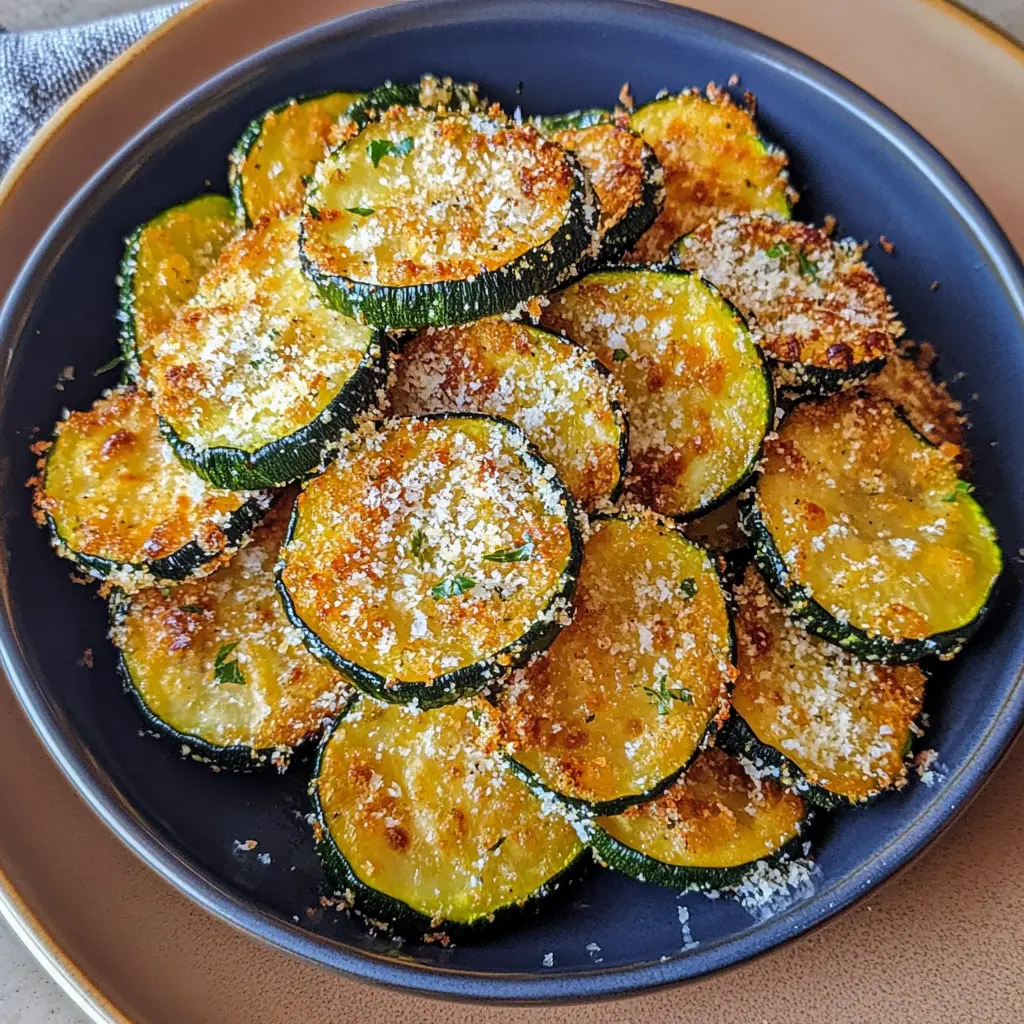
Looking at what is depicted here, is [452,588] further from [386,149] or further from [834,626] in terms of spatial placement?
[386,149]

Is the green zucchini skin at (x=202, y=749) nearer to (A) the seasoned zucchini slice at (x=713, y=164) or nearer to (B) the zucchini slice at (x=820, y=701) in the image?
(B) the zucchini slice at (x=820, y=701)

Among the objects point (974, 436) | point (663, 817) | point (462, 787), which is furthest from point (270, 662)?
point (974, 436)

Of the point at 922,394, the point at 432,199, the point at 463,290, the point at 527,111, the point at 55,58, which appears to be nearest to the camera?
the point at 463,290

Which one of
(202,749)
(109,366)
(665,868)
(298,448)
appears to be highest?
(298,448)

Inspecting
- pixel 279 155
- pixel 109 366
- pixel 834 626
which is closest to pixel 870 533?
pixel 834 626

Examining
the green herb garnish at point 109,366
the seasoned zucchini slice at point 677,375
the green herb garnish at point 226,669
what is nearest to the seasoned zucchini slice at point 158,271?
the green herb garnish at point 109,366

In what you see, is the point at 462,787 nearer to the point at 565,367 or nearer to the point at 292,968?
the point at 292,968
